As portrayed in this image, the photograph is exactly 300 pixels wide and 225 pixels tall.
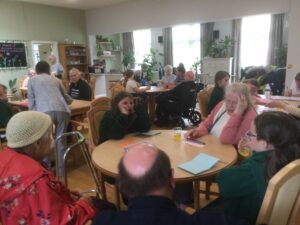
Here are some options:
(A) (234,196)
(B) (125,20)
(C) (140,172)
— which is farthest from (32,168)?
(B) (125,20)

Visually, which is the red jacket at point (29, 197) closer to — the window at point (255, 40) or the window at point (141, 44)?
the window at point (255, 40)

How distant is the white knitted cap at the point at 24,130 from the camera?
1207mm

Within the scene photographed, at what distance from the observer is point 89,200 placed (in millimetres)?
1393

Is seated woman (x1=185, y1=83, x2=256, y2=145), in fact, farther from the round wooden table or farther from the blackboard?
the blackboard

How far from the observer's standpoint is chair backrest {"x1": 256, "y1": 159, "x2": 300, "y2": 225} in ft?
3.21

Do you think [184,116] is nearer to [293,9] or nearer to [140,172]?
[293,9]

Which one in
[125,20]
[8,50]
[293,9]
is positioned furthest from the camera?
[125,20]

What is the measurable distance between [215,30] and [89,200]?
Answer: 8.63 metres

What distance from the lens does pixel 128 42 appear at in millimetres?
10664

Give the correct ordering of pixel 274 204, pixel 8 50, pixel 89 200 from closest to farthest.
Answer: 1. pixel 274 204
2. pixel 89 200
3. pixel 8 50

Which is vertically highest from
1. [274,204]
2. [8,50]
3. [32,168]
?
[8,50]

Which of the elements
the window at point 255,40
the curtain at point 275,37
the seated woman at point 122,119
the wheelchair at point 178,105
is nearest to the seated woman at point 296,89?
the wheelchair at point 178,105

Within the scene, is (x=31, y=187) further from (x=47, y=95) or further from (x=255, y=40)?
(x=255, y=40)

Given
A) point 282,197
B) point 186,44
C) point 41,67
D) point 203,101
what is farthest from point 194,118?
point 186,44
